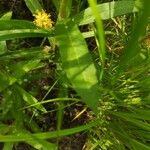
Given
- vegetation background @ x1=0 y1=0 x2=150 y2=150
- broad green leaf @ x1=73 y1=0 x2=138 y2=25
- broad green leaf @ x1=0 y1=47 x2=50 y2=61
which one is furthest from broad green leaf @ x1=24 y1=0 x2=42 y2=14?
broad green leaf @ x1=73 y1=0 x2=138 y2=25

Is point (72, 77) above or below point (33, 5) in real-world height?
below

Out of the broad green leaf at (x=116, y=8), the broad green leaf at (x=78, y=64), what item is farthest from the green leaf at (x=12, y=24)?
the broad green leaf at (x=116, y=8)

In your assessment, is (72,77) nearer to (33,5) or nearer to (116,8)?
(116,8)

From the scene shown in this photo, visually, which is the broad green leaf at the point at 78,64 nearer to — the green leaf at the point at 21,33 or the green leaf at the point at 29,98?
the green leaf at the point at 21,33

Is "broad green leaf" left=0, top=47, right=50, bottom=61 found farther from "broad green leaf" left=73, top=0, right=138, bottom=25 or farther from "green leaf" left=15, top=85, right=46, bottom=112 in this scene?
"broad green leaf" left=73, top=0, right=138, bottom=25

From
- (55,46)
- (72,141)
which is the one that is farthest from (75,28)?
(72,141)

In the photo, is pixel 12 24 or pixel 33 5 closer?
pixel 12 24

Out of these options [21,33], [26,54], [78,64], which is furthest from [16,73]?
[78,64]
